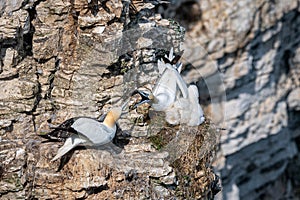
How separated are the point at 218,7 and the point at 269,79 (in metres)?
0.82

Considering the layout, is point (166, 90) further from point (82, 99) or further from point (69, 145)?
point (69, 145)

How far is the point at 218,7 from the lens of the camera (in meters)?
4.91

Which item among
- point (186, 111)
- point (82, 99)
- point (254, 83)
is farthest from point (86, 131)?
point (254, 83)

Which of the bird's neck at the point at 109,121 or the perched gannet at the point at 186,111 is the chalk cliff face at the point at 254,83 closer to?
the perched gannet at the point at 186,111

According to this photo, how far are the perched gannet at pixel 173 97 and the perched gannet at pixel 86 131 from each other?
22 cm

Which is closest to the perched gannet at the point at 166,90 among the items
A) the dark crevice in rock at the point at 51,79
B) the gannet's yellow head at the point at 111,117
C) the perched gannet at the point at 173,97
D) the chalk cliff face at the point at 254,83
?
the perched gannet at the point at 173,97

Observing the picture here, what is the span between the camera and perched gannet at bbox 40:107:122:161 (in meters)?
2.64

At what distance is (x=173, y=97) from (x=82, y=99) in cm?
38

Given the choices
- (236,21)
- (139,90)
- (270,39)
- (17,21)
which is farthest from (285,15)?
(17,21)

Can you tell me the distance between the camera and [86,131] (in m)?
2.64

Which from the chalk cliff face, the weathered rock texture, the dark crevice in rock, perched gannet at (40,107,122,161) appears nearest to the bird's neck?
perched gannet at (40,107,122,161)

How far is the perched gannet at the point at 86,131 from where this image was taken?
2.64 meters

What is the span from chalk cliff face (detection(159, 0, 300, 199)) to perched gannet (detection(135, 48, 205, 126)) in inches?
59.3

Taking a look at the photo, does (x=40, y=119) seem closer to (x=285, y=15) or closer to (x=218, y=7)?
(x=218, y=7)
